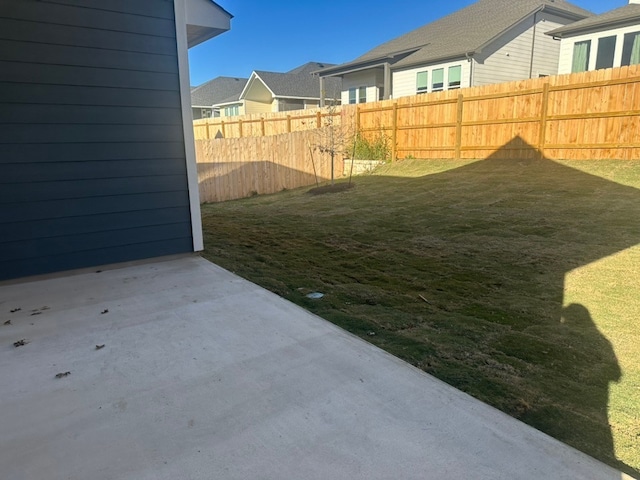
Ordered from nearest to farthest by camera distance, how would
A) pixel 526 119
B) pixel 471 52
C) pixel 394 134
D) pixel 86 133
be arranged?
1. pixel 86 133
2. pixel 526 119
3. pixel 394 134
4. pixel 471 52

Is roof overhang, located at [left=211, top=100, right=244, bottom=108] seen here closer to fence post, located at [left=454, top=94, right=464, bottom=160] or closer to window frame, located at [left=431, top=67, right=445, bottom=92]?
window frame, located at [left=431, top=67, right=445, bottom=92]

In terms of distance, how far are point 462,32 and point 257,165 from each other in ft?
37.7

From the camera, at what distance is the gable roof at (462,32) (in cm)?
1599

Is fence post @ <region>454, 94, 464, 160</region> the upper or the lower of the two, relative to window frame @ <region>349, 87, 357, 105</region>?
lower

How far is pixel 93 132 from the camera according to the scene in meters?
4.14

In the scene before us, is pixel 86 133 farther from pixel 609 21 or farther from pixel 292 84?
pixel 292 84

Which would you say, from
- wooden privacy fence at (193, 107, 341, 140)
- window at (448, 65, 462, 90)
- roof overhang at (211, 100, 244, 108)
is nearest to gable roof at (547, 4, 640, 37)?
window at (448, 65, 462, 90)

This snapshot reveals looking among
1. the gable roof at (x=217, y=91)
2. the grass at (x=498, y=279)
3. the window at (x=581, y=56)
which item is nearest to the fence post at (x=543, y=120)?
the grass at (x=498, y=279)

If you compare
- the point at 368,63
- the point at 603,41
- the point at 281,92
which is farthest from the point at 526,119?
the point at 281,92

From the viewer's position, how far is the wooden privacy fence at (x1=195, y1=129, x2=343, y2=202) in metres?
10.9

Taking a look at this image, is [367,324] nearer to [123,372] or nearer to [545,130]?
[123,372]

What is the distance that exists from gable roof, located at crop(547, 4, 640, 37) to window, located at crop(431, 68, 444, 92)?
401cm

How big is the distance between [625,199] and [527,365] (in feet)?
19.2

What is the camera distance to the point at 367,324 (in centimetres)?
304
